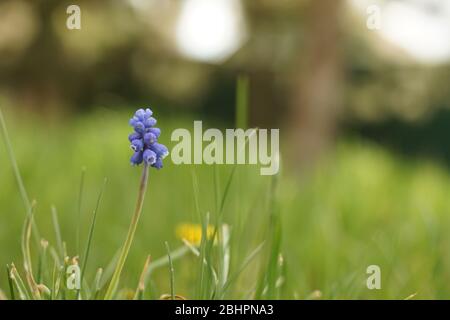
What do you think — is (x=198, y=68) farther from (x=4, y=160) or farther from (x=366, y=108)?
(x=4, y=160)

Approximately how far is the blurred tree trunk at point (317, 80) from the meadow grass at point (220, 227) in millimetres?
842

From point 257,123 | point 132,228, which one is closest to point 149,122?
point 132,228

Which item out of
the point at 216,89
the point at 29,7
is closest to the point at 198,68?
the point at 216,89

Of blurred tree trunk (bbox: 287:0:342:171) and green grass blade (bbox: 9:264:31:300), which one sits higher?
blurred tree trunk (bbox: 287:0:342:171)

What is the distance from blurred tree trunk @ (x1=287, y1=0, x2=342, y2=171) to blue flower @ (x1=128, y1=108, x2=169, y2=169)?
13.8 feet

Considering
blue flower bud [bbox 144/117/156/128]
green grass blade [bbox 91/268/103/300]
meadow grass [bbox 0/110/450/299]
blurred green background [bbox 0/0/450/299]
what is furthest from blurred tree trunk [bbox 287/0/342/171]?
blue flower bud [bbox 144/117/156/128]

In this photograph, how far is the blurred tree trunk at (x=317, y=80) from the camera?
509 cm

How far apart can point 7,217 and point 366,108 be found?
889 centimetres

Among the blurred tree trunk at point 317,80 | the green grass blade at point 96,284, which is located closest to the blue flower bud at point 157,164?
the green grass blade at point 96,284

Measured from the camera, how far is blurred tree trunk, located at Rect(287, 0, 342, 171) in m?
5.09

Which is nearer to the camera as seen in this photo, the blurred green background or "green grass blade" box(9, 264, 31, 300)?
"green grass blade" box(9, 264, 31, 300)

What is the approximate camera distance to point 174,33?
1105 cm

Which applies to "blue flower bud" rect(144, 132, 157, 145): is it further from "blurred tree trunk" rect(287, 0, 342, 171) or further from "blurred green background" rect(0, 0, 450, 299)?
"blurred tree trunk" rect(287, 0, 342, 171)

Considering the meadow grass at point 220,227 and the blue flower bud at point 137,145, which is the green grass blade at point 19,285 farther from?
the blue flower bud at point 137,145
